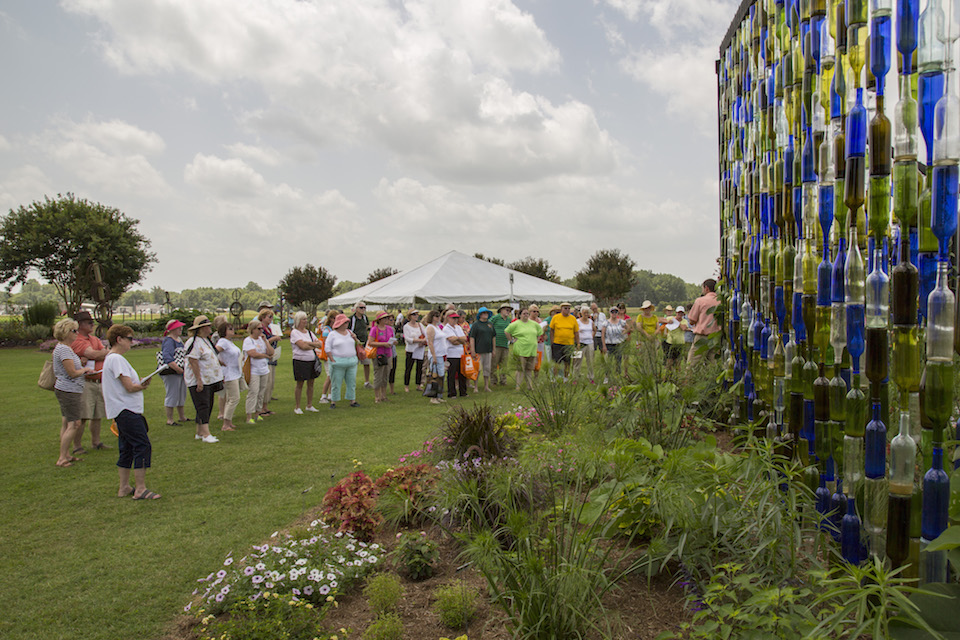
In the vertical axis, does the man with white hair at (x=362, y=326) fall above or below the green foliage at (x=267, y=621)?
above

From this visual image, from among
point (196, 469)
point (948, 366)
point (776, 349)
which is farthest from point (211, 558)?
point (948, 366)

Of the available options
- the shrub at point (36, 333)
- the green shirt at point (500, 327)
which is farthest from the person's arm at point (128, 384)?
the shrub at point (36, 333)

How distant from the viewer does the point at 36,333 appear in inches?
1275

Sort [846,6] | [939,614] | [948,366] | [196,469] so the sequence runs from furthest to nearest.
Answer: [196,469], [846,6], [948,366], [939,614]

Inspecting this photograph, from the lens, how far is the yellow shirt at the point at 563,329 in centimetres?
1269

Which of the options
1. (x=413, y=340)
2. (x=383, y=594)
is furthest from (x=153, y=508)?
(x=413, y=340)

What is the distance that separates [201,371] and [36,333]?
30636 millimetres

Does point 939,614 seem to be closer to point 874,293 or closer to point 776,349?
point 874,293

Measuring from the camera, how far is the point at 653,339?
6422mm

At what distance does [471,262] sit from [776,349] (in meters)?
21.4

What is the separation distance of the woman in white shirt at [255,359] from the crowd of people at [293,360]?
21mm

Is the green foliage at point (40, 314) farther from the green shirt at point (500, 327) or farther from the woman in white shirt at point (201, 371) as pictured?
the woman in white shirt at point (201, 371)

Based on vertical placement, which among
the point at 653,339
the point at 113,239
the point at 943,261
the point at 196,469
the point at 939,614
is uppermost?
the point at 113,239

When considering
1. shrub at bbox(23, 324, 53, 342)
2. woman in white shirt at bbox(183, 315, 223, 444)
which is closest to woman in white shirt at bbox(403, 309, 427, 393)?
woman in white shirt at bbox(183, 315, 223, 444)
